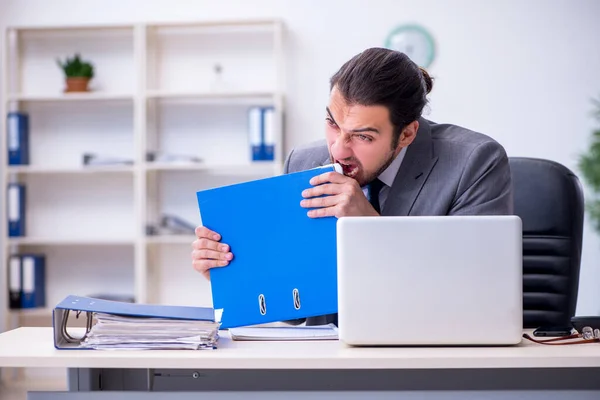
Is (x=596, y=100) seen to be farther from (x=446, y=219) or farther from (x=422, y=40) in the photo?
(x=446, y=219)

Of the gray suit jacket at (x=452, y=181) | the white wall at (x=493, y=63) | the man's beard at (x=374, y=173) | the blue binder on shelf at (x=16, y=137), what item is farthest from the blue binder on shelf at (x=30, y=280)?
the man's beard at (x=374, y=173)

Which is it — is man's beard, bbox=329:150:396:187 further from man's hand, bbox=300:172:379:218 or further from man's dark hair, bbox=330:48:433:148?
man's hand, bbox=300:172:379:218

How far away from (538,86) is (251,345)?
3.18 metres

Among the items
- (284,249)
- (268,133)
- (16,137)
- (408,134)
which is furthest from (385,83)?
(16,137)

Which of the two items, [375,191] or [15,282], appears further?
[15,282]

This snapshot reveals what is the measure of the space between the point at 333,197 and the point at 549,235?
2.83 ft

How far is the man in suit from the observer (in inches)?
73.3

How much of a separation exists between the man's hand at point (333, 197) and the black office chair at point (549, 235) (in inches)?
26.2

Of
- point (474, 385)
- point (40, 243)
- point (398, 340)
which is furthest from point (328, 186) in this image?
point (40, 243)

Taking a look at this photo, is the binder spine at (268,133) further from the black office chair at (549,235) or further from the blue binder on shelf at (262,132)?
the black office chair at (549,235)

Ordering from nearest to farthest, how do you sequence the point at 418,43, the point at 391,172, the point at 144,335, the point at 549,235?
the point at 144,335 → the point at 391,172 → the point at 549,235 → the point at 418,43

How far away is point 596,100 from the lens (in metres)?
4.10

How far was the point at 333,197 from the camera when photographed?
1.50m

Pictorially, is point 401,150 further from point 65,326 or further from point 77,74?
point 77,74
